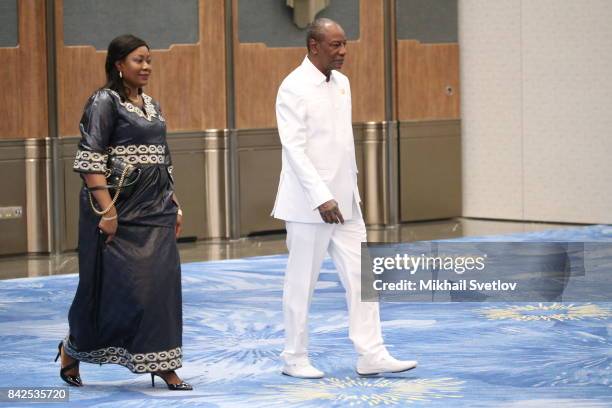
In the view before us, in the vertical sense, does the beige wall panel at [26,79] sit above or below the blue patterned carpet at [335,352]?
above

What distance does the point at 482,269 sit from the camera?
9.04m

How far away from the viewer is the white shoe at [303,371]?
229 inches

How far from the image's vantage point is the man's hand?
5621 mm

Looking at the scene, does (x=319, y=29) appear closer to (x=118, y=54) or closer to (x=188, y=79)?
(x=118, y=54)

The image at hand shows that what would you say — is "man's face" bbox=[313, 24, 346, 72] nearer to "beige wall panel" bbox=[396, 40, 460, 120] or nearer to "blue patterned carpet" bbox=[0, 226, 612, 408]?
"blue patterned carpet" bbox=[0, 226, 612, 408]

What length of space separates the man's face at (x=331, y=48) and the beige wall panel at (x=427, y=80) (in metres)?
6.34

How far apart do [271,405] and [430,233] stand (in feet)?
20.9

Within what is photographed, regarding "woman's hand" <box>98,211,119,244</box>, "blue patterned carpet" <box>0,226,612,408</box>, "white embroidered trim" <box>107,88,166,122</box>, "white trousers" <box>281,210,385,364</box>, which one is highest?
"white embroidered trim" <box>107,88,166,122</box>

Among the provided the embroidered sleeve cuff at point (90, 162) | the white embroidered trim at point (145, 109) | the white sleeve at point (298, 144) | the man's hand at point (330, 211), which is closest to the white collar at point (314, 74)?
the white sleeve at point (298, 144)

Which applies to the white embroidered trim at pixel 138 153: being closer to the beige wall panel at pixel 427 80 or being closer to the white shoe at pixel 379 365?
the white shoe at pixel 379 365

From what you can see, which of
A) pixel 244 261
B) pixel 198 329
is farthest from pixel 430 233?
pixel 198 329

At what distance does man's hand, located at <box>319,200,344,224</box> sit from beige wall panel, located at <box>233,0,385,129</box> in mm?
5723

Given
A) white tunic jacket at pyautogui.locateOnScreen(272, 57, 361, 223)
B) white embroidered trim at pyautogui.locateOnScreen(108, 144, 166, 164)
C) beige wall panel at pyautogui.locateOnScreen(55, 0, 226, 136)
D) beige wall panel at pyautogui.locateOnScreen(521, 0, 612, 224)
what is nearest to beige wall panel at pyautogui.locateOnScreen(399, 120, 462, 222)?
beige wall panel at pyautogui.locateOnScreen(521, 0, 612, 224)

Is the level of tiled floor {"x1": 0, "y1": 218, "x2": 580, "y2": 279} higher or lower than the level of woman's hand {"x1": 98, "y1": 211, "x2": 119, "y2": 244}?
lower
